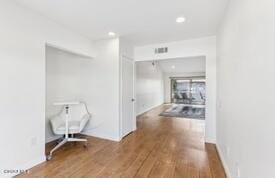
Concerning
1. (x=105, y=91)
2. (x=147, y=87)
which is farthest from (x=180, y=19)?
(x=147, y=87)

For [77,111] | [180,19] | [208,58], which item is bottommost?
[77,111]

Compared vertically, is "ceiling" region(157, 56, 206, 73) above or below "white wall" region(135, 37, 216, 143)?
above

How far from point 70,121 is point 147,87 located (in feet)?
15.6

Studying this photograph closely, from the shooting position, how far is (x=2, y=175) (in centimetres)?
197

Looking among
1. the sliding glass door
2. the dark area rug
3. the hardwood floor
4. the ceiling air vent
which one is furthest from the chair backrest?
the sliding glass door

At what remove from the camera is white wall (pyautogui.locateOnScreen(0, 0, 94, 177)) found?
2010 mm

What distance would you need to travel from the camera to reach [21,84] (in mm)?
2195

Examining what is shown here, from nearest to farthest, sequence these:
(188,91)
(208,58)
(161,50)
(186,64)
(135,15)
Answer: (135,15)
(208,58)
(161,50)
(186,64)
(188,91)

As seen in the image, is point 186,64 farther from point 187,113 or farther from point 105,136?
point 105,136

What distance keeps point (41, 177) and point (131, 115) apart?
2450 mm

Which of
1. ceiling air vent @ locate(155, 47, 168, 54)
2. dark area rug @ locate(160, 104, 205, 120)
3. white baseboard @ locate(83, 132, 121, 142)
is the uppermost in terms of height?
ceiling air vent @ locate(155, 47, 168, 54)

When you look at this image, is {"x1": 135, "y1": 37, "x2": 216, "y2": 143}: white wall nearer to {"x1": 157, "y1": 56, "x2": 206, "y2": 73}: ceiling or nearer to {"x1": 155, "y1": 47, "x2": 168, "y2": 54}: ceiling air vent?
{"x1": 155, "y1": 47, "x2": 168, "y2": 54}: ceiling air vent

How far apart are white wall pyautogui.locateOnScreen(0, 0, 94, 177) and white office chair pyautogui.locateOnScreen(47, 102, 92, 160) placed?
46 centimetres

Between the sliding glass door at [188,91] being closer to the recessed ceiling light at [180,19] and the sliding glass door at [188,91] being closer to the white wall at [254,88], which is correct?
the recessed ceiling light at [180,19]
